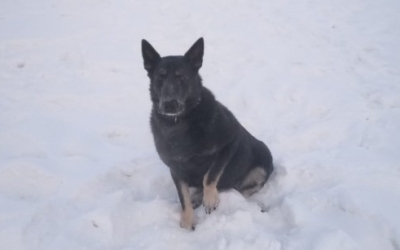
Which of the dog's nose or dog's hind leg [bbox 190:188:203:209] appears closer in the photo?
the dog's nose

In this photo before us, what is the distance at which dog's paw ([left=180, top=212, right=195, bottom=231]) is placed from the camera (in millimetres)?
3615

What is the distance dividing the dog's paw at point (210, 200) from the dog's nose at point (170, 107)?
92cm

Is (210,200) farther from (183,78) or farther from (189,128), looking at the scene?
(183,78)

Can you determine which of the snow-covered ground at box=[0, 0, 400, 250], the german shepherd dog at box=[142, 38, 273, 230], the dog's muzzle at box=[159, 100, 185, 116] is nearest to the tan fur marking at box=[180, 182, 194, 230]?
the german shepherd dog at box=[142, 38, 273, 230]

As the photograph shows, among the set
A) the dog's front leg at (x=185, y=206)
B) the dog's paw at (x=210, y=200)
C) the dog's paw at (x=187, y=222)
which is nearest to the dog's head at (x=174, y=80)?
the dog's front leg at (x=185, y=206)

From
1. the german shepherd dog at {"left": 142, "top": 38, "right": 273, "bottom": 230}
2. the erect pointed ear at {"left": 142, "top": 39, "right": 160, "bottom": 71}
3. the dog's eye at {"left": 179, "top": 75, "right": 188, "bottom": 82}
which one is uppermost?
the erect pointed ear at {"left": 142, "top": 39, "right": 160, "bottom": 71}

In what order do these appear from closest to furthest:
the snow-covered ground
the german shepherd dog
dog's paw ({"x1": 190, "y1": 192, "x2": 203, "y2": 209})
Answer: the snow-covered ground, the german shepherd dog, dog's paw ({"x1": 190, "y1": 192, "x2": 203, "y2": 209})

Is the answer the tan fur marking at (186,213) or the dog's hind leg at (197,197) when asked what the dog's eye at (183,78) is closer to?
the tan fur marking at (186,213)

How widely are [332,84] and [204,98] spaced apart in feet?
10.8

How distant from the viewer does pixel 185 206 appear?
12.3 feet

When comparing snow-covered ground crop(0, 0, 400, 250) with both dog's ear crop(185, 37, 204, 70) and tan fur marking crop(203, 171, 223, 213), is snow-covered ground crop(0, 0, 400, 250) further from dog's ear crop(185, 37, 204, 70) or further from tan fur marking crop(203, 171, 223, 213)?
dog's ear crop(185, 37, 204, 70)

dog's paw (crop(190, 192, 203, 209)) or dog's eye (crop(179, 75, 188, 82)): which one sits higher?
dog's eye (crop(179, 75, 188, 82))

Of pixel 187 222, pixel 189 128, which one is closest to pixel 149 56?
pixel 189 128

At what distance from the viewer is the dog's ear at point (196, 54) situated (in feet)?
12.5
